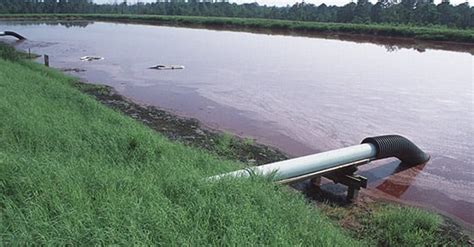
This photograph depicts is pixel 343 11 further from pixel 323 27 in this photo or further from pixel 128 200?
pixel 128 200

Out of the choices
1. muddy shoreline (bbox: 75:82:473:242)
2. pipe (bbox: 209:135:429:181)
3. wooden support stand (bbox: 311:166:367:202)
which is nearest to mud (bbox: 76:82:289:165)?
muddy shoreline (bbox: 75:82:473:242)

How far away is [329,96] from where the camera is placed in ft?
49.6

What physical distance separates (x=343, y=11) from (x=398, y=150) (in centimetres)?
5094

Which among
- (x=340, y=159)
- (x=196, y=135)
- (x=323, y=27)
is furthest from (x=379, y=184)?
(x=323, y=27)

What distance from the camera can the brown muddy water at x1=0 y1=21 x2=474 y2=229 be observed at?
8288mm

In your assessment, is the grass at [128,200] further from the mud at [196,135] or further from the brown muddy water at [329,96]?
the brown muddy water at [329,96]

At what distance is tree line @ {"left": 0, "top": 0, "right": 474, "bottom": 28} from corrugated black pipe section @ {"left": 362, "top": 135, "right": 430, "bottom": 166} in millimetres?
40044

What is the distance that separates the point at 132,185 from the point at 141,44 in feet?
100

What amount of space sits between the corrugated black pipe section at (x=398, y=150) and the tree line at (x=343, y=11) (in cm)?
4004

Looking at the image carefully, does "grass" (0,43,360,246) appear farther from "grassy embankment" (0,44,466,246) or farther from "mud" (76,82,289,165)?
"mud" (76,82,289,165)

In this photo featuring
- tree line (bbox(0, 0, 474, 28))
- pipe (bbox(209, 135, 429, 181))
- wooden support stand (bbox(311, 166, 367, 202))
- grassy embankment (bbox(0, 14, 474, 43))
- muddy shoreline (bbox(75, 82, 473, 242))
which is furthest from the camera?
tree line (bbox(0, 0, 474, 28))

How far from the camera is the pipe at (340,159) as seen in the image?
5.65m

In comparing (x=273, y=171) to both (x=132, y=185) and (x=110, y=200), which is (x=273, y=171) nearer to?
(x=132, y=185)

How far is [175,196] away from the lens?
402 centimetres
